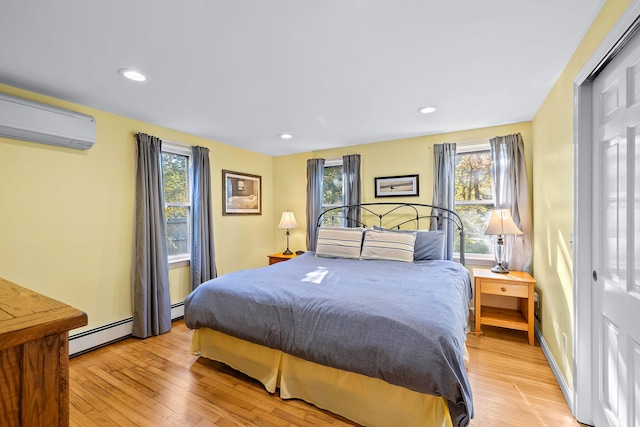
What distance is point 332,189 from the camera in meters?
4.58

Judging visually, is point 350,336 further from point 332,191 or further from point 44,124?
point 332,191

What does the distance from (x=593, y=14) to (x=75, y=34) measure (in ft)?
9.35

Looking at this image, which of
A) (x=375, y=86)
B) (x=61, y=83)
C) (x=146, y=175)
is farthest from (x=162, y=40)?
(x=146, y=175)

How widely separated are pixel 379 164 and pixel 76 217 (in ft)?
11.5

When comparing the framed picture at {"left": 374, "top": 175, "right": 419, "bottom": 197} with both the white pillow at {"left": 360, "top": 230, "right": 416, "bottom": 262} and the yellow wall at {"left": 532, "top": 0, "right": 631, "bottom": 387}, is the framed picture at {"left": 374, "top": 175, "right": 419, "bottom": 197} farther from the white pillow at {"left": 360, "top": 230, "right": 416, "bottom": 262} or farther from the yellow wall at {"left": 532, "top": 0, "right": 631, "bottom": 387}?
the yellow wall at {"left": 532, "top": 0, "right": 631, "bottom": 387}

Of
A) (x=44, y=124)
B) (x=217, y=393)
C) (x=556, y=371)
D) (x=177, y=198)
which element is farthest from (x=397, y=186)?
(x=44, y=124)

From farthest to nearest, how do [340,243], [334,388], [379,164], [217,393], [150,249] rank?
[379,164], [340,243], [150,249], [217,393], [334,388]

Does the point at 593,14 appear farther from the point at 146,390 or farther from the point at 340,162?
the point at 146,390

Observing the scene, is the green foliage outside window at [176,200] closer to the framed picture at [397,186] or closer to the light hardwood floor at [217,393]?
the light hardwood floor at [217,393]

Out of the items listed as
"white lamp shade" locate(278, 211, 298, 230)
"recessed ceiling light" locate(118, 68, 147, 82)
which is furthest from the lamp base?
"recessed ceiling light" locate(118, 68, 147, 82)

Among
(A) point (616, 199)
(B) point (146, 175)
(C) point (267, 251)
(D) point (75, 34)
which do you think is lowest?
(C) point (267, 251)

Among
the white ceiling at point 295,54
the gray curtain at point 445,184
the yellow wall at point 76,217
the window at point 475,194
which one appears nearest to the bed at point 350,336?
the gray curtain at point 445,184

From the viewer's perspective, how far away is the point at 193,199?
12.2 ft

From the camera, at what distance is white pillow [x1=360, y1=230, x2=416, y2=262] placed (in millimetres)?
3201
